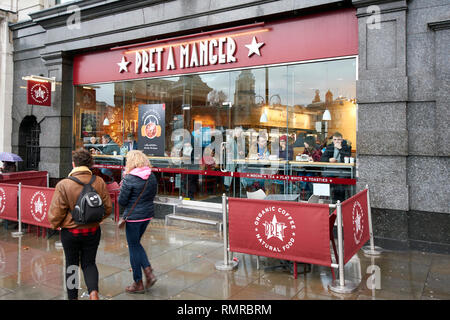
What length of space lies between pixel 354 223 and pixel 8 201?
7441mm

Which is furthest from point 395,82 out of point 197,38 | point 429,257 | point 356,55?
point 197,38

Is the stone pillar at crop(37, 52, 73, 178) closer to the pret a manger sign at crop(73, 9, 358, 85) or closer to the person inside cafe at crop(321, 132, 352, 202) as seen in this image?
the pret a manger sign at crop(73, 9, 358, 85)

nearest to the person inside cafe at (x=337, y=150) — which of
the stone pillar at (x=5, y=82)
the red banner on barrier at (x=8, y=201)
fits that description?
the red banner on barrier at (x=8, y=201)

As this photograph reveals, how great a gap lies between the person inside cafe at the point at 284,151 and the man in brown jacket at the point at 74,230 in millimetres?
5294

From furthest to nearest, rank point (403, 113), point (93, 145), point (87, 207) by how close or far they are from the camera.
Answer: point (93, 145) < point (403, 113) < point (87, 207)

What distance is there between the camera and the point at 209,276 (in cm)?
551

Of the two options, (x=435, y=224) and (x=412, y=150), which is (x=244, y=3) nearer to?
(x=412, y=150)

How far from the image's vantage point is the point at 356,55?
7594mm

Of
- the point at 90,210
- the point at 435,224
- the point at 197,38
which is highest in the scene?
the point at 197,38

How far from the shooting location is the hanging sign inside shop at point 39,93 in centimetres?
1140

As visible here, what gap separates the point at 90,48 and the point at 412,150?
9.85 m

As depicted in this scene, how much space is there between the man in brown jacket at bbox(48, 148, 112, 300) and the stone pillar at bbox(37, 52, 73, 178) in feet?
27.8

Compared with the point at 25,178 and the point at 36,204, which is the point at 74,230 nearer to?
the point at 36,204

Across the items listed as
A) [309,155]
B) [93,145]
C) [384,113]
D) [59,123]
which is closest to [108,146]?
[93,145]
